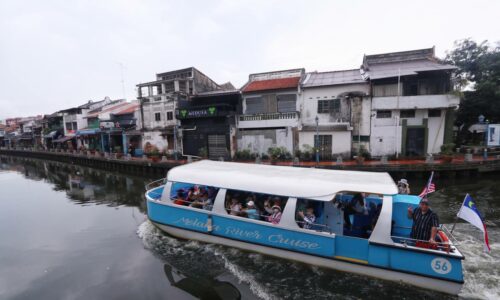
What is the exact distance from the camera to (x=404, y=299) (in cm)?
551

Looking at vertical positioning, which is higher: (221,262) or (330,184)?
(330,184)

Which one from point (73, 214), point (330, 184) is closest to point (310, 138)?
point (330, 184)

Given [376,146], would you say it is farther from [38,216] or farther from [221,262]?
[38,216]

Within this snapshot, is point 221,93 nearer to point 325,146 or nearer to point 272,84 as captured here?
point 272,84

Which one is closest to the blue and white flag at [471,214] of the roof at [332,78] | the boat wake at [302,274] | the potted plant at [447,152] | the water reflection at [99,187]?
the boat wake at [302,274]

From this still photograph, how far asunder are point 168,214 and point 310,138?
552 inches

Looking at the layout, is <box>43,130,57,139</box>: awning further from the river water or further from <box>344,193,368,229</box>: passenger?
<box>344,193,368,229</box>: passenger

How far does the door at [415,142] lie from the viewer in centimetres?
1794

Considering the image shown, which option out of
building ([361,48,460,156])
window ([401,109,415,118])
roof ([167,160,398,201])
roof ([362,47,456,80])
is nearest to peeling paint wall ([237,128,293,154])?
building ([361,48,460,156])

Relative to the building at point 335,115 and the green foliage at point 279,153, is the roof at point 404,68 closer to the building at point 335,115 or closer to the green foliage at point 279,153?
the building at point 335,115

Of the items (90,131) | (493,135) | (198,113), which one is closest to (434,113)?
(493,135)

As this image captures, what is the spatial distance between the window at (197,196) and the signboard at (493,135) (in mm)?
19472

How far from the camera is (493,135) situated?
54.5 feet

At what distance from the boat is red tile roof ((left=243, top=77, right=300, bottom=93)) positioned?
13.2 meters
